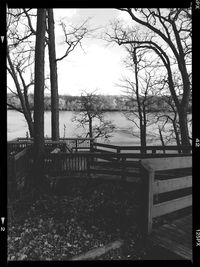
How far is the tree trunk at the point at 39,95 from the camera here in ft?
25.5

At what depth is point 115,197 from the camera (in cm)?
673

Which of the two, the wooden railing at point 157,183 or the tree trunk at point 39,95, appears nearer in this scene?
the wooden railing at point 157,183

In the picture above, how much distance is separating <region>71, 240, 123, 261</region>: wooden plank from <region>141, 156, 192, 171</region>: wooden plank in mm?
1465

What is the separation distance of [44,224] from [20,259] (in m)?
1.12

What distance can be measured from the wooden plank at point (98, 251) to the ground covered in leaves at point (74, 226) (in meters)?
0.06

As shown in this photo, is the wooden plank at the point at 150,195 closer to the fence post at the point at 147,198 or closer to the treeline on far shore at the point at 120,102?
the fence post at the point at 147,198

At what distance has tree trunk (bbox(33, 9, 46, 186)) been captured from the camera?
7.76 metres

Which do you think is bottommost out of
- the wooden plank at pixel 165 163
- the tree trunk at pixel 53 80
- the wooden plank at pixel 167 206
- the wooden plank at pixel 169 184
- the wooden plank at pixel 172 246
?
the wooden plank at pixel 172 246
